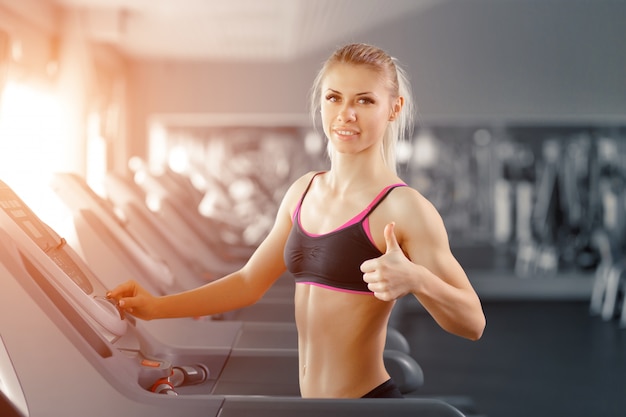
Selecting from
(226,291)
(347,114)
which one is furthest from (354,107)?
(226,291)

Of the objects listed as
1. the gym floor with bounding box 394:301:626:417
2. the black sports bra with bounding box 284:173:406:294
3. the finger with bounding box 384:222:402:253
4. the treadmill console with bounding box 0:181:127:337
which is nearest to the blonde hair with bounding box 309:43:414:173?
the black sports bra with bounding box 284:173:406:294

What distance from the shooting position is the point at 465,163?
23.9ft

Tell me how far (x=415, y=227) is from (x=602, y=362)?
164 inches

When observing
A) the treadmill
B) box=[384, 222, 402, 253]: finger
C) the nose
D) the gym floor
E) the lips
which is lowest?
the gym floor

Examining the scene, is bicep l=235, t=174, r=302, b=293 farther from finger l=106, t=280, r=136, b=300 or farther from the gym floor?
the gym floor

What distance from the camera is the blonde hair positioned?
137 cm

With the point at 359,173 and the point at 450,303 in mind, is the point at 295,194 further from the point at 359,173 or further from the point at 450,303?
the point at 450,303

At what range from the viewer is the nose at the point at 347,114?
1.33m

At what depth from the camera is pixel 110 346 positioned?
5.02 feet

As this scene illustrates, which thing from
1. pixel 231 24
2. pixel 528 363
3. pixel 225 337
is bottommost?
pixel 528 363

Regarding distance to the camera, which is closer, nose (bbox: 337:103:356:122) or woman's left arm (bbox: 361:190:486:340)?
woman's left arm (bbox: 361:190:486:340)

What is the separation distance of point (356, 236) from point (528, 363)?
3.90 m

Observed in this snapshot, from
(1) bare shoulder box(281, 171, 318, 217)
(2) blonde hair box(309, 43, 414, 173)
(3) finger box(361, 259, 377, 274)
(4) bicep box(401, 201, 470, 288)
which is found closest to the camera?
(3) finger box(361, 259, 377, 274)

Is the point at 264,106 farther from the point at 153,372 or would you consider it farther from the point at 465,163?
the point at 153,372
